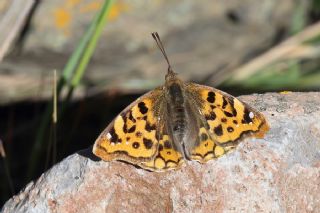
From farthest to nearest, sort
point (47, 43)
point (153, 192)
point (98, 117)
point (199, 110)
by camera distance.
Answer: point (98, 117), point (47, 43), point (199, 110), point (153, 192)

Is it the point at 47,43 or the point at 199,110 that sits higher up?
the point at 47,43

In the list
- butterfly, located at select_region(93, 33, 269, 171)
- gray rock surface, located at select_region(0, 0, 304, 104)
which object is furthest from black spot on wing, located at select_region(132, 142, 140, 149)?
gray rock surface, located at select_region(0, 0, 304, 104)

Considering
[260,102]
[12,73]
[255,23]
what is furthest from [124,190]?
[255,23]

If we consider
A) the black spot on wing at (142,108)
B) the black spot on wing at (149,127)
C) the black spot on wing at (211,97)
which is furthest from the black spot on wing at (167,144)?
the black spot on wing at (211,97)

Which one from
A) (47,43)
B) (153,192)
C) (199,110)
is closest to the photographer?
(153,192)

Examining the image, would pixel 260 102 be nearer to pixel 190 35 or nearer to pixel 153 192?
pixel 153 192

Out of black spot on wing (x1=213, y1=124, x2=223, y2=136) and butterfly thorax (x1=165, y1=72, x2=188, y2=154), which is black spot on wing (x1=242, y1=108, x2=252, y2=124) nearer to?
black spot on wing (x1=213, y1=124, x2=223, y2=136)
